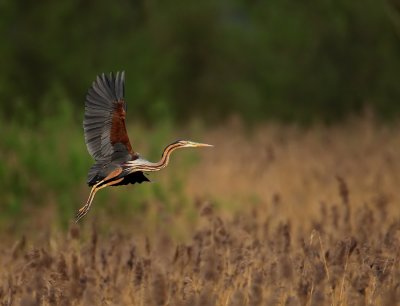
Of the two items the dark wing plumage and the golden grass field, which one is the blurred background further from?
the dark wing plumage

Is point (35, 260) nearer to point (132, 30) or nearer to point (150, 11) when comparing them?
point (132, 30)

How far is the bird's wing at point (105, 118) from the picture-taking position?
14.4 feet

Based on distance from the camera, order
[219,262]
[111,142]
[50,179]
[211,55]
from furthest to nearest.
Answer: [211,55], [50,179], [219,262], [111,142]

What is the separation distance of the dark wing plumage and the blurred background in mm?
7429

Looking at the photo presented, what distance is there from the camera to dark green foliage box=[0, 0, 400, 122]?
16.9 m

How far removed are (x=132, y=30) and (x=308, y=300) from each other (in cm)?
1417

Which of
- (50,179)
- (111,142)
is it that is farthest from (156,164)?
(50,179)

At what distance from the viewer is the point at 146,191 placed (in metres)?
9.27

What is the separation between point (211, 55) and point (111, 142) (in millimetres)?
16971

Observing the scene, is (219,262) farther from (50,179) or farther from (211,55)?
(211,55)

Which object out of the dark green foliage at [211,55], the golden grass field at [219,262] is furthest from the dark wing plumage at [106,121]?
the dark green foliage at [211,55]

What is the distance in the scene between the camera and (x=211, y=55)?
2123 centimetres

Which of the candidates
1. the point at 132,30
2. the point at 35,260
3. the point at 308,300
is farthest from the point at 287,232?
the point at 132,30

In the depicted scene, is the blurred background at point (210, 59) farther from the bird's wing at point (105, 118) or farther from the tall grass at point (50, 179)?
the bird's wing at point (105, 118)
